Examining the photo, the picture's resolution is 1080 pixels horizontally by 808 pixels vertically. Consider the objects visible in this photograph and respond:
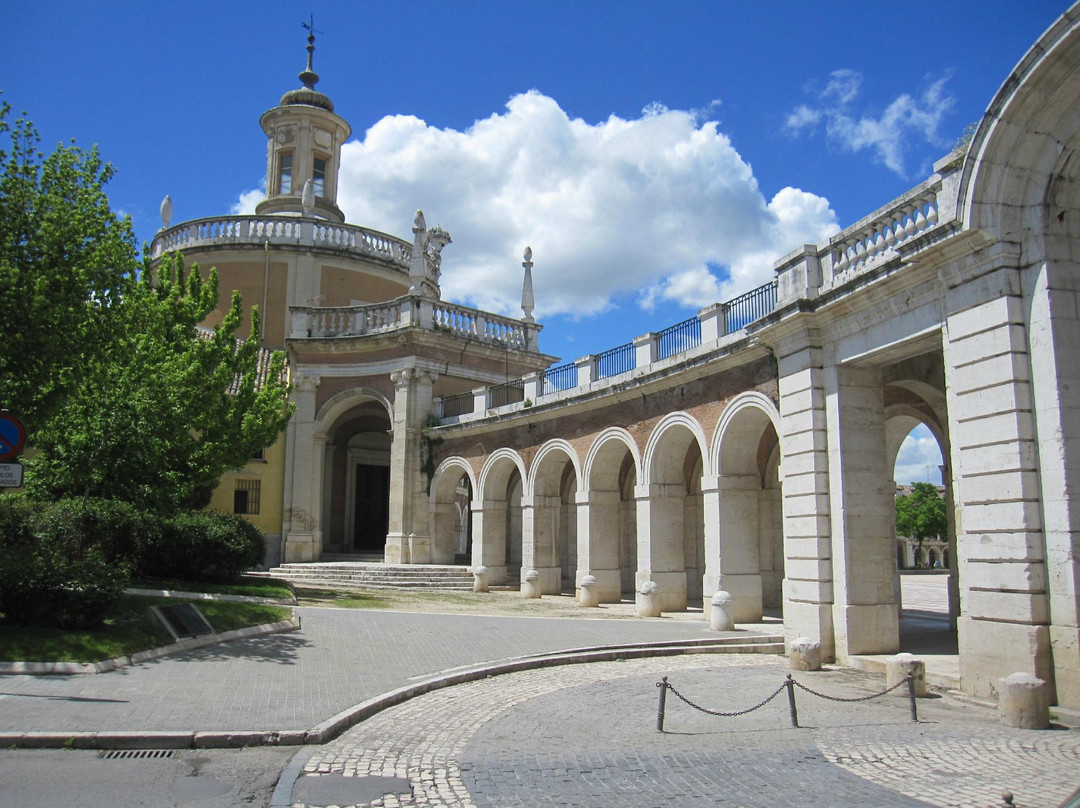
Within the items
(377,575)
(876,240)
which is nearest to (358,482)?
(377,575)

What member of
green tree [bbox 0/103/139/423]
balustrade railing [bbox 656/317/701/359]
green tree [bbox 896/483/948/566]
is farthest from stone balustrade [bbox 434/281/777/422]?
green tree [bbox 896/483/948/566]

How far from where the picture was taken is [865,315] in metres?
12.0

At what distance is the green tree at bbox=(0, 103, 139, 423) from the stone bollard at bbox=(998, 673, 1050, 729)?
12.7m

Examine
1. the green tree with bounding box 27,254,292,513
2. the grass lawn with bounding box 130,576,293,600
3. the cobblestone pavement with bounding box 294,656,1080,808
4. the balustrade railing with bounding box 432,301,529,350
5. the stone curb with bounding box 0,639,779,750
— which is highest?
the balustrade railing with bounding box 432,301,529,350

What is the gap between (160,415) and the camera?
1709 centimetres

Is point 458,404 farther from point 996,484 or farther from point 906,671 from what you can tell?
point 996,484

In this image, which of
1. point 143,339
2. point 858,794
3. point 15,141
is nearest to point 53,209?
point 15,141

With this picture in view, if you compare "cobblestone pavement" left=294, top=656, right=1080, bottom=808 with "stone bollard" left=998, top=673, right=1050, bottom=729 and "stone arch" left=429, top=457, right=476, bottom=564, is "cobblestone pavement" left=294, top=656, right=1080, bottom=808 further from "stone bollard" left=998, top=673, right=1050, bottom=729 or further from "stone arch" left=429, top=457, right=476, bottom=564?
"stone arch" left=429, top=457, right=476, bottom=564

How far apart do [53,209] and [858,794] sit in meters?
12.8

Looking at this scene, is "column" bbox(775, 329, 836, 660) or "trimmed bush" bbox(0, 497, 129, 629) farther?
"column" bbox(775, 329, 836, 660)

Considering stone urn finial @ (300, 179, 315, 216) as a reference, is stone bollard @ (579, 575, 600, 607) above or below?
below

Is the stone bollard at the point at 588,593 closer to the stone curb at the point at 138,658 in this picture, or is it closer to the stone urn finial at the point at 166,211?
the stone curb at the point at 138,658

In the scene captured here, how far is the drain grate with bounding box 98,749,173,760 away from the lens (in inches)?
272

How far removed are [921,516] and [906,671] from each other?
65775 millimetres
